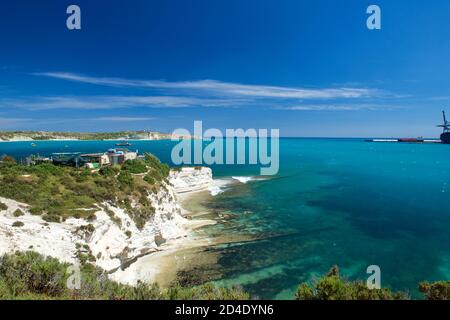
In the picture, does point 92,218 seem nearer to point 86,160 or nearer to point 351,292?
point 351,292

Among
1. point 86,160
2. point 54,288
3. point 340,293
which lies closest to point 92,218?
point 54,288

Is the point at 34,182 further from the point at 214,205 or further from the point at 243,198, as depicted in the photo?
the point at 243,198

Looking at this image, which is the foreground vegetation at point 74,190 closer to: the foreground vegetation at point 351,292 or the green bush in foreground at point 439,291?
the foreground vegetation at point 351,292

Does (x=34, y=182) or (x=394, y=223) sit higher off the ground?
(x=34, y=182)

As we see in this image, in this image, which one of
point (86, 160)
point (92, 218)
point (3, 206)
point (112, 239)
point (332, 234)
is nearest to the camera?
point (3, 206)

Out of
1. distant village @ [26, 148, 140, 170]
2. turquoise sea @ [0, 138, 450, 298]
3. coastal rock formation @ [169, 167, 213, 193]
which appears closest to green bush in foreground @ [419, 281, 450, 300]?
turquoise sea @ [0, 138, 450, 298]

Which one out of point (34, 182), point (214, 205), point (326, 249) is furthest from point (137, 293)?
point (214, 205)
